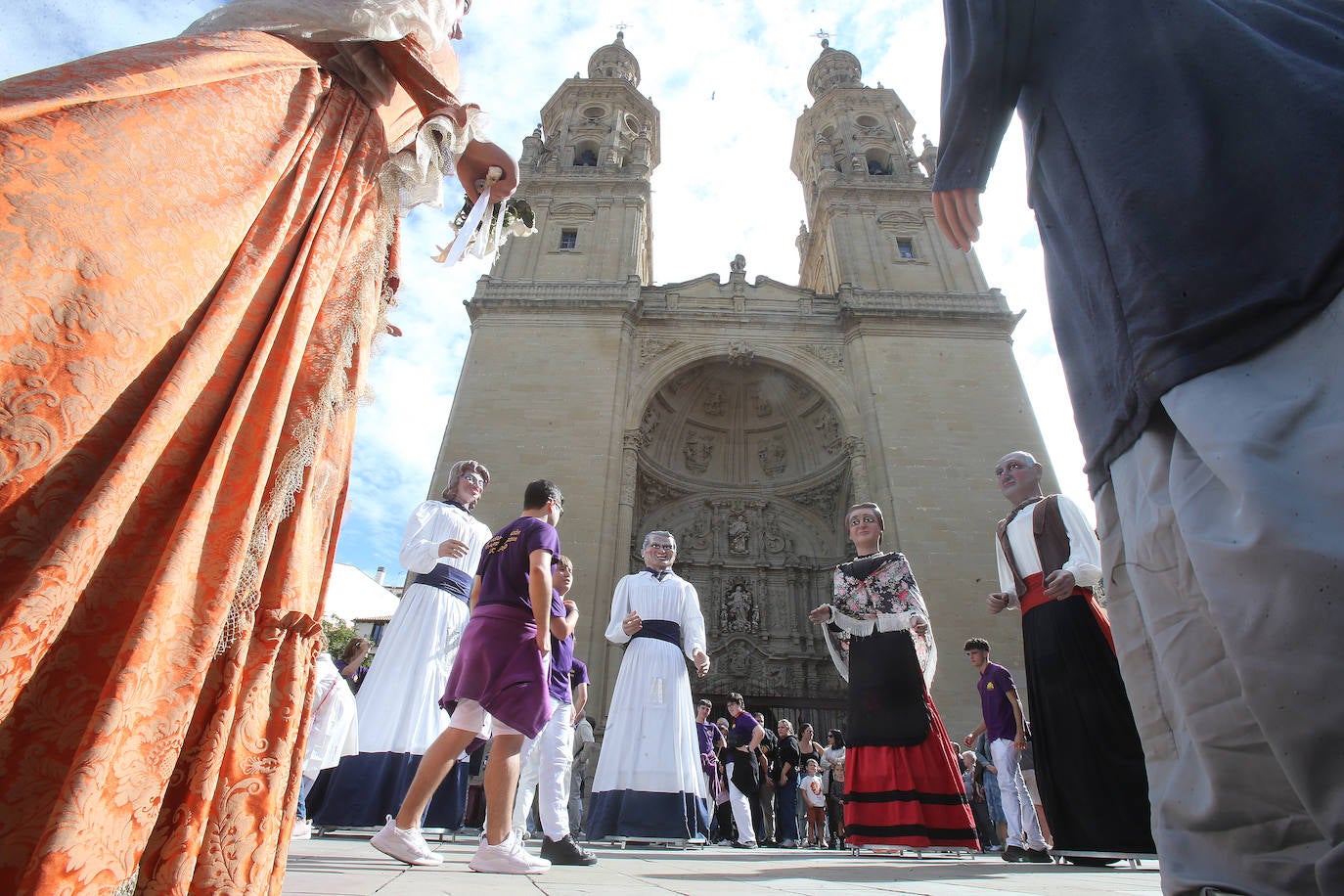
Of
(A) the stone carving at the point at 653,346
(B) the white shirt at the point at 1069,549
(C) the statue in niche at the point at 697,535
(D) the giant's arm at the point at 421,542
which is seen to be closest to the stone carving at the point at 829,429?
(C) the statue in niche at the point at 697,535

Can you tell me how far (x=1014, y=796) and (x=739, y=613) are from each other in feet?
28.5

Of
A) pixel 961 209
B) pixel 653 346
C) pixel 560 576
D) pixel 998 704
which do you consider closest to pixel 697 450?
pixel 653 346

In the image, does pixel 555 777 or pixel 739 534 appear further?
pixel 739 534

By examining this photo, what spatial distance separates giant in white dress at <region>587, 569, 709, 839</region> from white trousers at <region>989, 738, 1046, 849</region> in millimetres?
2177

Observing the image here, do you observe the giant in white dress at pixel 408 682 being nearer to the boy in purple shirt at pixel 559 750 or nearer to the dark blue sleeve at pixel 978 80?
the boy in purple shirt at pixel 559 750

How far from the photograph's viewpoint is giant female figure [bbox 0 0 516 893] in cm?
92

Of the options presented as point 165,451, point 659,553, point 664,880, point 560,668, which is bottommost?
point 664,880

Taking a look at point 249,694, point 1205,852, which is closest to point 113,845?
point 249,694

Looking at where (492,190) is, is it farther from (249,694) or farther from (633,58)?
(633,58)

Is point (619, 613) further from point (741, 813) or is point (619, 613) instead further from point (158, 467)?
point (158, 467)

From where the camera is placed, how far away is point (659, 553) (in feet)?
14.9

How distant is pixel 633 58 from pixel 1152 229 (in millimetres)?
26483

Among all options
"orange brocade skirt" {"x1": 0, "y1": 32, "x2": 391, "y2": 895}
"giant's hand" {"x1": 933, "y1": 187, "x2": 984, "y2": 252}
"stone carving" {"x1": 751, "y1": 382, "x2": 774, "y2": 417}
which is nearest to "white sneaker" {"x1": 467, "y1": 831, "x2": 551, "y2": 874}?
"orange brocade skirt" {"x1": 0, "y1": 32, "x2": 391, "y2": 895}

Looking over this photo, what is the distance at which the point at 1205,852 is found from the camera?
36.6 inches
